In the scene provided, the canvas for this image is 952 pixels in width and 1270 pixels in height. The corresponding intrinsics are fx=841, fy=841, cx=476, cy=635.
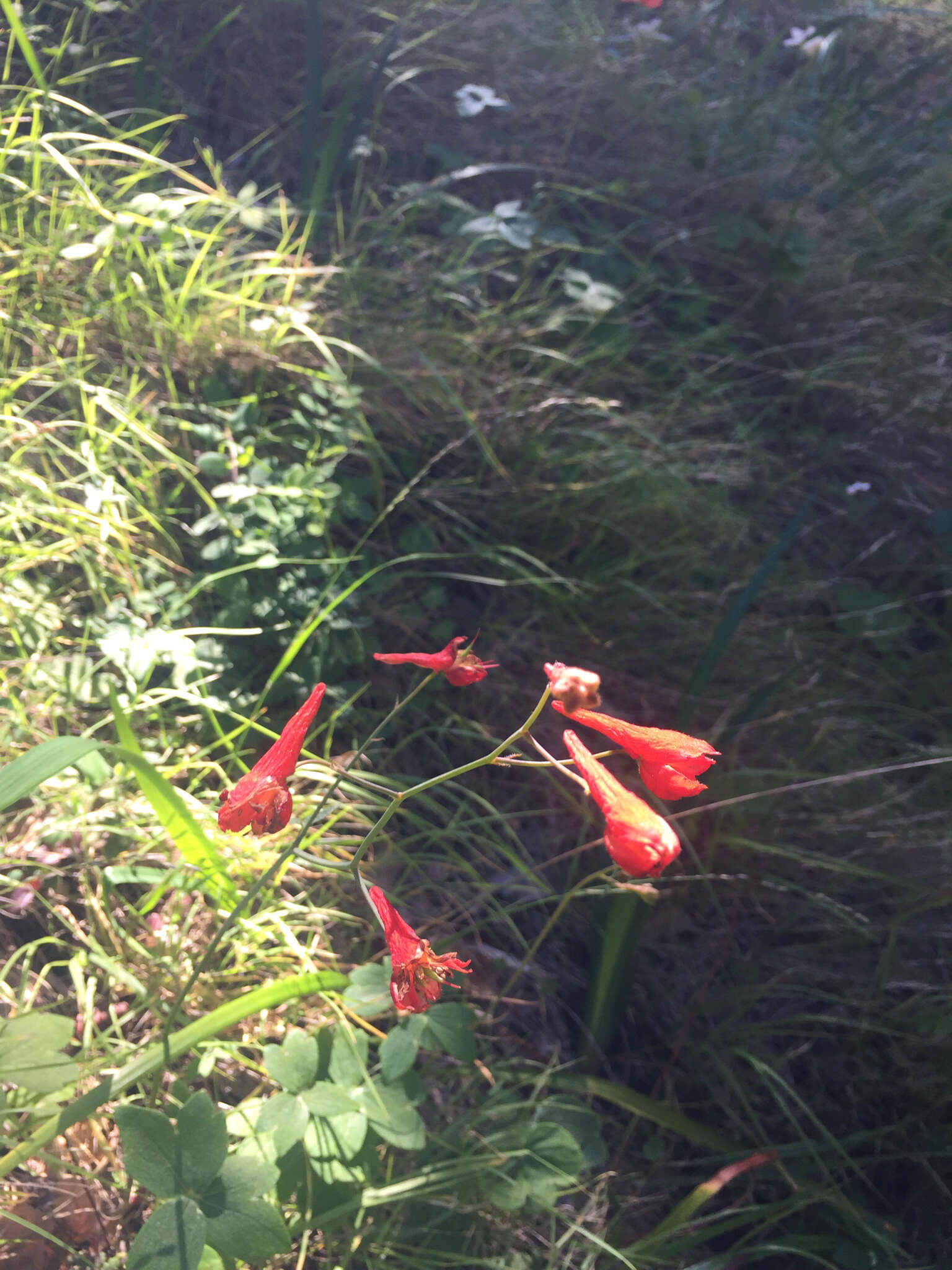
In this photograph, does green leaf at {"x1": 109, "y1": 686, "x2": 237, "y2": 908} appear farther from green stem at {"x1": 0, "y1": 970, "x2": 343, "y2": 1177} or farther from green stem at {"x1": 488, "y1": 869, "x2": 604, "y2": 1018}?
green stem at {"x1": 488, "y1": 869, "x2": 604, "y2": 1018}

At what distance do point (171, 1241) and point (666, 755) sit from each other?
2.53ft

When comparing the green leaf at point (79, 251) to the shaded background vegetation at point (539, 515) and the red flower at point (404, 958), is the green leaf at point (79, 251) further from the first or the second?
the red flower at point (404, 958)

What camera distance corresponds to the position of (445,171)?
2566 mm

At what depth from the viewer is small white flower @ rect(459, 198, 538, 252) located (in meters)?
2.23

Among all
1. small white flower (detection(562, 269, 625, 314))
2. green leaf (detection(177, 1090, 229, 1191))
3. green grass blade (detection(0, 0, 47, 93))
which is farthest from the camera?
small white flower (detection(562, 269, 625, 314))

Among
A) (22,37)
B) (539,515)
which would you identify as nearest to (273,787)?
(539,515)

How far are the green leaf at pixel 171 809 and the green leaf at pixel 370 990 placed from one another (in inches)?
9.1

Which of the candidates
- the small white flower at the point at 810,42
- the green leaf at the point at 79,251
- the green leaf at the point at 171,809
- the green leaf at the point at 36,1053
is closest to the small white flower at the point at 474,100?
the small white flower at the point at 810,42

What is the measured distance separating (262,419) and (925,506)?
66.9 inches

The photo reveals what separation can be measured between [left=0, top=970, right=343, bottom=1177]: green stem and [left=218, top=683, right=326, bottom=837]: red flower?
12.4 inches

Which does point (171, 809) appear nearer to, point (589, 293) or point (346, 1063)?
point (346, 1063)

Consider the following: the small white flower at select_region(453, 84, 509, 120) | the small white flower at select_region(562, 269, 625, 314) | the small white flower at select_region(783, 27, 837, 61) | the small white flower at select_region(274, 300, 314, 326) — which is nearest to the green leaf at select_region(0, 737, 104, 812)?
the small white flower at select_region(274, 300, 314, 326)

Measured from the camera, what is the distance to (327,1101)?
1.12 metres

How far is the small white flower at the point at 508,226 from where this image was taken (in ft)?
7.31
